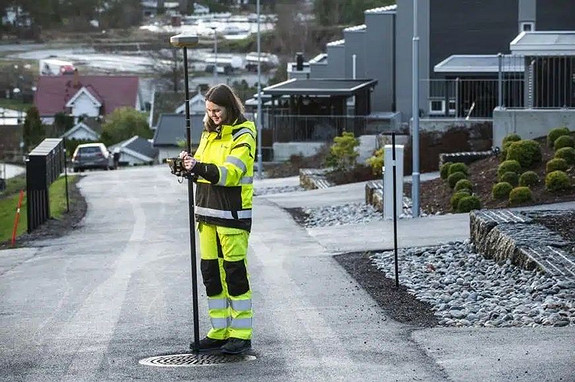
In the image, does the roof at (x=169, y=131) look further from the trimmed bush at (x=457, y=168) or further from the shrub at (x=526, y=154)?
the shrub at (x=526, y=154)

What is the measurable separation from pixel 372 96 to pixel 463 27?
10.9 meters

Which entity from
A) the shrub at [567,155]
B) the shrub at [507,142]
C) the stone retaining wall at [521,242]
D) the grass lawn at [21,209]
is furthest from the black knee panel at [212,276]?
the shrub at [507,142]

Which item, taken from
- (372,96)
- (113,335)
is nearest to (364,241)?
(113,335)

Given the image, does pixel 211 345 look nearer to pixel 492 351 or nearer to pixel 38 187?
pixel 492 351

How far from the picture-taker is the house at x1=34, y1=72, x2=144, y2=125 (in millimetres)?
105875

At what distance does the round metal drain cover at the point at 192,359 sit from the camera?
10367 millimetres

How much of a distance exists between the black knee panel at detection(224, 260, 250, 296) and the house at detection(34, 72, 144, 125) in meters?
93.3

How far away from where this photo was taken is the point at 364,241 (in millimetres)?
20469

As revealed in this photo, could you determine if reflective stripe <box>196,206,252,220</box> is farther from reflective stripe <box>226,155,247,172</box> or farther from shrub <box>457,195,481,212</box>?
shrub <box>457,195,481,212</box>

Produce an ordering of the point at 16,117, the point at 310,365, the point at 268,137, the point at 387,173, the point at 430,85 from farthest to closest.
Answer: the point at 16,117
the point at 268,137
the point at 430,85
the point at 387,173
the point at 310,365

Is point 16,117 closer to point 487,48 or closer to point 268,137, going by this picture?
point 268,137

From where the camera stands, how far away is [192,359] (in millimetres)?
10539

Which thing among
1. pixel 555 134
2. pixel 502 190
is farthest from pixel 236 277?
pixel 555 134

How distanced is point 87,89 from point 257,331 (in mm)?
96394
